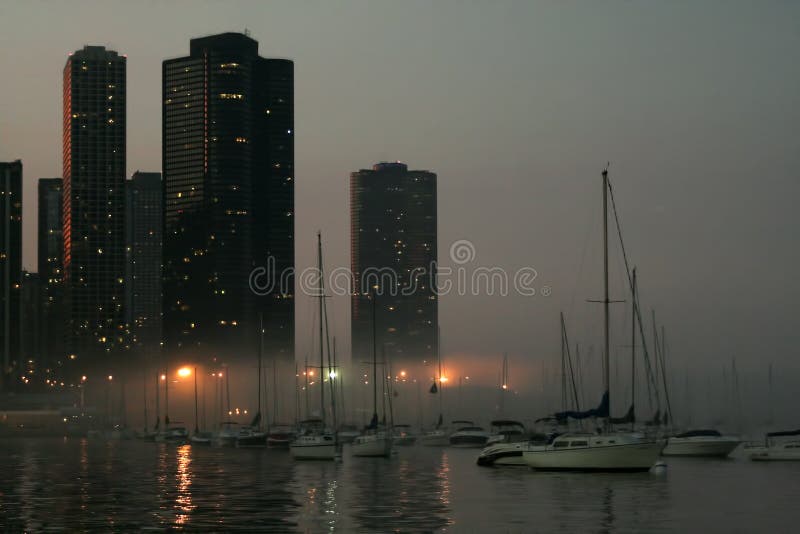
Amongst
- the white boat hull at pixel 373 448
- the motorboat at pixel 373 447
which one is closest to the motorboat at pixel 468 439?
the motorboat at pixel 373 447

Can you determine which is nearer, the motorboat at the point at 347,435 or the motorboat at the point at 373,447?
the motorboat at the point at 373,447

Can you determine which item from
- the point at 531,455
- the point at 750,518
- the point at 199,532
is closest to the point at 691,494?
the point at 750,518

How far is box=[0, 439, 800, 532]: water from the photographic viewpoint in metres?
51.9

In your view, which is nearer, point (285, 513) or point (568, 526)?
point (568, 526)

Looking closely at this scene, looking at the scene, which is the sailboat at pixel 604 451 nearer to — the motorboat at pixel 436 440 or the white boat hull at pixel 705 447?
the white boat hull at pixel 705 447

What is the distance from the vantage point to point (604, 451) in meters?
80.8

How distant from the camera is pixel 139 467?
106 m

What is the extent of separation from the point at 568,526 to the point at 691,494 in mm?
19809

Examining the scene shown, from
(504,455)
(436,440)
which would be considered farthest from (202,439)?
(504,455)

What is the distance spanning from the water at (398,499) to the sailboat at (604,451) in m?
1.12

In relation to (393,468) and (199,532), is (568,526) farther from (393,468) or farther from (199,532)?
(393,468)

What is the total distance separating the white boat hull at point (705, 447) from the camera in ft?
370

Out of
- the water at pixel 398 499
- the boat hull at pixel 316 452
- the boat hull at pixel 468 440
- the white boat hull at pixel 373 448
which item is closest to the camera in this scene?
the water at pixel 398 499

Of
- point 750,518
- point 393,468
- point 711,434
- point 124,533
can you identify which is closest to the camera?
point 124,533
